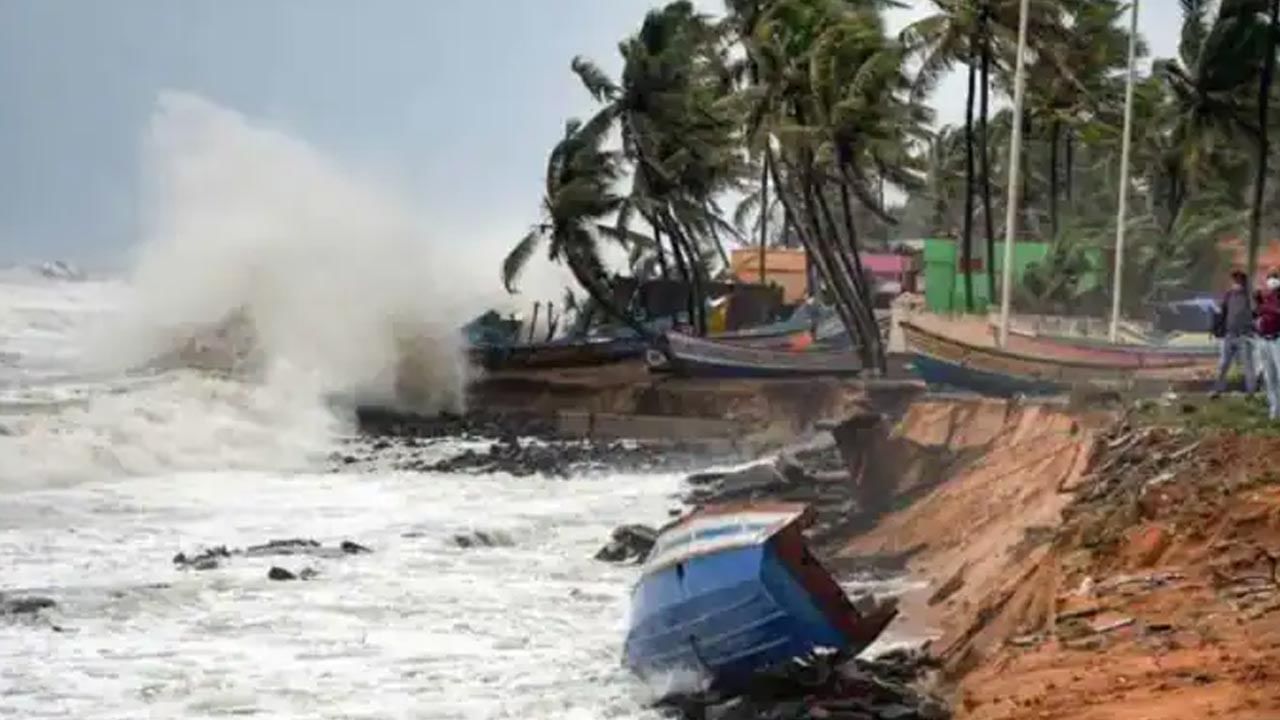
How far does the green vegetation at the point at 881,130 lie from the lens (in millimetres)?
35156

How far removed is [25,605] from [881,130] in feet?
73.5

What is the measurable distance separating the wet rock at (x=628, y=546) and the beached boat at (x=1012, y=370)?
8.78 meters

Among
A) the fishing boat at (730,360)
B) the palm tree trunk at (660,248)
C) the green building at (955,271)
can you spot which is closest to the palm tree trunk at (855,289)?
the fishing boat at (730,360)

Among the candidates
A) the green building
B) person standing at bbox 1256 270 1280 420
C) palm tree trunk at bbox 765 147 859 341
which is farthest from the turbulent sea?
the green building

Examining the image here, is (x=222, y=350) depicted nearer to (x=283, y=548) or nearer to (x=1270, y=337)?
(x=283, y=548)

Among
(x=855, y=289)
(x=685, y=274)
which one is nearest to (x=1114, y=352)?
(x=855, y=289)

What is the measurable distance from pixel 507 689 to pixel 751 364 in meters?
27.1

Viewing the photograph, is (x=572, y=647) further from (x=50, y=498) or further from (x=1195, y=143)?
(x=1195, y=143)

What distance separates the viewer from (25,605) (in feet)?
55.8

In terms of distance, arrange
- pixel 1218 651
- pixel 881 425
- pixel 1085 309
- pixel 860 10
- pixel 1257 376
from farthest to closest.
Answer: pixel 1085 309 < pixel 860 10 < pixel 881 425 < pixel 1257 376 < pixel 1218 651

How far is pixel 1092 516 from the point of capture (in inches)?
544

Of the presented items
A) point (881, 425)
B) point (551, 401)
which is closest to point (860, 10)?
point (551, 401)

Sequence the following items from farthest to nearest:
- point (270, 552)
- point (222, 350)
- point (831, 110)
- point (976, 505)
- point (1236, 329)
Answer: point (222, 350) < point (831, 110) < point (270, 552) < point (976, 505) < point (1236, 329)

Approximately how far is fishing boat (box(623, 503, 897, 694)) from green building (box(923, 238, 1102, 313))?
100ft
